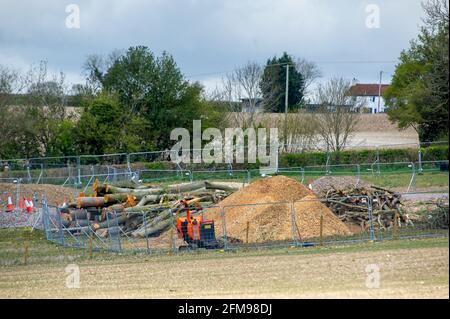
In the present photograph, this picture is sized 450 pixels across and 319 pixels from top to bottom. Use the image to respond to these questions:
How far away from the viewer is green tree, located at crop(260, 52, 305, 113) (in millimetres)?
76188

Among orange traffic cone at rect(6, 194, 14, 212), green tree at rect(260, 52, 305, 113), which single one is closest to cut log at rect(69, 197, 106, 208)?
orange traffic cone at rect(6, 194, 14, 212)

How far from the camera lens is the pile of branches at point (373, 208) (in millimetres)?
28391

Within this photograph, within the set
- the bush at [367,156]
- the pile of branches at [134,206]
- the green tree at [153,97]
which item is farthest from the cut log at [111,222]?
the green tree at [153,97]

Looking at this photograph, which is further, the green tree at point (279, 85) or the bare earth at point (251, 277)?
the green tree at point (279, 85)

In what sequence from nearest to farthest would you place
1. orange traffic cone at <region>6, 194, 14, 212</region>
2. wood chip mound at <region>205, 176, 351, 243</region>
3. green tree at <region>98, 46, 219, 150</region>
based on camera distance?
wood chip mound at <region>205, 176, 351, 243</region>, orange traffic cone at <region>6, 194, 14, 212</region>, green tree at <region>98, 46, 219, 150</region>

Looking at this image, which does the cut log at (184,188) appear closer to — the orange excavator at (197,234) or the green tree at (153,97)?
the orange excavator at (197,234)

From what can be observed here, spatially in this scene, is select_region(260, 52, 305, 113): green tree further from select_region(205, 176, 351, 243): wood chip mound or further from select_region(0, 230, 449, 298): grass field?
select_region(0, 230, 449, 298): grass field

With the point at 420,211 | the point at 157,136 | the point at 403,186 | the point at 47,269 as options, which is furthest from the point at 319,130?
the point at 47,269

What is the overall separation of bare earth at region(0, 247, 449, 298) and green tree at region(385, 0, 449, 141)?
16.6 metres

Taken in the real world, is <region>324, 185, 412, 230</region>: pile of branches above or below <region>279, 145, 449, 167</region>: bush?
below

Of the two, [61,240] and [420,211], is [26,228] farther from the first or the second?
[420,211]

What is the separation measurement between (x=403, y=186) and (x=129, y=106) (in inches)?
1202

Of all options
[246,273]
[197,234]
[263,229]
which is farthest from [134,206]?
[246,273]

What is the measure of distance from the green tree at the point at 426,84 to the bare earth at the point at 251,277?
16.6 metres
